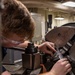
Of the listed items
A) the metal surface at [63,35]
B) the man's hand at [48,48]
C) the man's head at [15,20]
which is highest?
the man's head at [15,20]

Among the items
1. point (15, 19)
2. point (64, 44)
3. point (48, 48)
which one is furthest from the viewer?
point (48, 48)

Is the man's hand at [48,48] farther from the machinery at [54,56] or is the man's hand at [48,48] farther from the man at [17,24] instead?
the man at [17,24]

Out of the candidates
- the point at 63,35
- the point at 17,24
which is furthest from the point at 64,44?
the point at 17,24

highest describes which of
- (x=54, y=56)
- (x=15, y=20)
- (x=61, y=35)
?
(x=15, y=20)

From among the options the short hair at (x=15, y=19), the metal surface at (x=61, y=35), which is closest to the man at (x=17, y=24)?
the short hair at (x=15, y=19)

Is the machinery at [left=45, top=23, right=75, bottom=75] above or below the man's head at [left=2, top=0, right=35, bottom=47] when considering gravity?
below

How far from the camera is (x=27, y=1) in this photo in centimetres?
347

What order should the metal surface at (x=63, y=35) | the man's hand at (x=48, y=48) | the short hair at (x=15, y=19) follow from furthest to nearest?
the man's hand at (x=48, y=48)
the metal surface at (x=63, y=35)
the short hair at (x=15, y=19)

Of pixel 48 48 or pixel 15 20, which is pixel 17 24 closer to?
pixel 15 20

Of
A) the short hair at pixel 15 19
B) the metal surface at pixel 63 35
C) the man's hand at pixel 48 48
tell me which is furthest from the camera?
the man's hand at pixel 48 48

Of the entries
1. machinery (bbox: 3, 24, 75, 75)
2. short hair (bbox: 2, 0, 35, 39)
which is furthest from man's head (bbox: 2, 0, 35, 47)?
machinery (bbox: 3, 24, 75, 75)

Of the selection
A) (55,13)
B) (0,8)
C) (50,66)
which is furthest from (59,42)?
(55,13)

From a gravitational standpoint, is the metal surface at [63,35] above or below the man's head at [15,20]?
below

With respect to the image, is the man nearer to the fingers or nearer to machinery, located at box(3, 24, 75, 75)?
machinery, located at box(3, 24, 75, 75)
